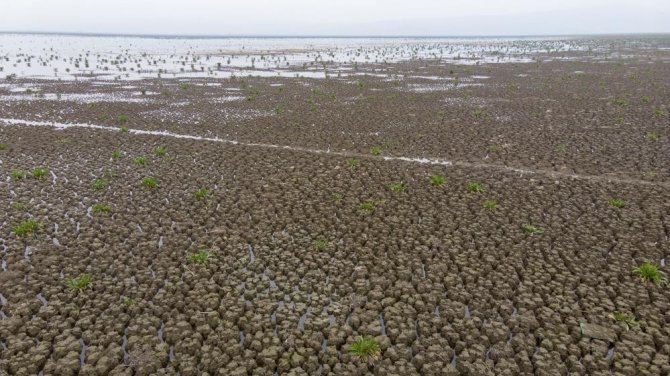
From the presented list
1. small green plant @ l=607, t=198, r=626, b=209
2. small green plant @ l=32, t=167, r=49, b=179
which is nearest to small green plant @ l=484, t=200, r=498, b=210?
small green plant @ l=607, t=198, r=626, b=209

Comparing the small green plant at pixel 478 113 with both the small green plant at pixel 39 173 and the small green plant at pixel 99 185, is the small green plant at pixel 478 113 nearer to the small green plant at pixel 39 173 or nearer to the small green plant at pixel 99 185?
the small green plant at pixel 99 185

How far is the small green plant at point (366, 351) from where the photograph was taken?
8164mm

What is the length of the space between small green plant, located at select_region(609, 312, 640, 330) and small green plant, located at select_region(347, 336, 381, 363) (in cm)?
496

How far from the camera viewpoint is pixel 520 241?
12508 mm

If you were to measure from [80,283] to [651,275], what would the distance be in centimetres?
1299

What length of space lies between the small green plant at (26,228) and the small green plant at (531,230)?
547 inches

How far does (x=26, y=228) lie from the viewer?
1267cm

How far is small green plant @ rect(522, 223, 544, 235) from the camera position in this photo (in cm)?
1292

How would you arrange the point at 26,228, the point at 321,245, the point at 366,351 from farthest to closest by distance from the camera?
1. the point at 26,228
2. the point at 321,245
3. the point at 366,351

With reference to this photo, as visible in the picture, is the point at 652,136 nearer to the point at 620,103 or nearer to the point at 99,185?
the point at 620,103

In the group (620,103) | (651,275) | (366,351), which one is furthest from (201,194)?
(620,103)

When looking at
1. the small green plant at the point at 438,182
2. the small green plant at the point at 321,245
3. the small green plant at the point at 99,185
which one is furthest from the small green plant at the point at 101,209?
the small green plant at the point at 438,182

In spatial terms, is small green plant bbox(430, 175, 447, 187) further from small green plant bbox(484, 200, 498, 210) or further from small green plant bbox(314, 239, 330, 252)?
small green plant bbox(314, 239, 330, 252)

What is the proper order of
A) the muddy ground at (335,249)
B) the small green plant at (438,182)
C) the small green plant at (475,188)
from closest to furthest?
the muddy ground at (335,249) < the small green plant at (475,188) < the small green plant at (438,182)
